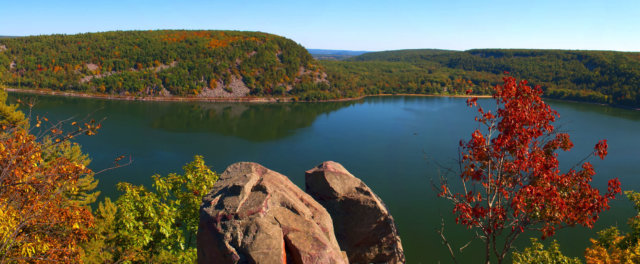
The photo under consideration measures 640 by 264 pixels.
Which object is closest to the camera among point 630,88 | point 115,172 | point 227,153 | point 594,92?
point 115,172

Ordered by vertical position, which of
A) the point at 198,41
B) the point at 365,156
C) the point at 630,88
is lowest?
the point at 365,156

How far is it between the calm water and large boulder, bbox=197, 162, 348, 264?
829 centimetres

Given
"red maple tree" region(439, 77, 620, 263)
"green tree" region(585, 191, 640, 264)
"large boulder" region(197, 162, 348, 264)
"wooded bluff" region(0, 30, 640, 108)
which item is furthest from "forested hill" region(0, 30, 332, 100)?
"red maple tree" region(439, 77, 620, 263)

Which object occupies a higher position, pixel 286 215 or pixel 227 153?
pixel 286 215

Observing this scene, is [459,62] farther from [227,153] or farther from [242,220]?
[242,220]

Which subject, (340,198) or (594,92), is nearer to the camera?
(340,198)

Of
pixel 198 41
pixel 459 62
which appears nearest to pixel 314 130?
pixel 198 41

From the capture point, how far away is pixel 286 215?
7.34 m

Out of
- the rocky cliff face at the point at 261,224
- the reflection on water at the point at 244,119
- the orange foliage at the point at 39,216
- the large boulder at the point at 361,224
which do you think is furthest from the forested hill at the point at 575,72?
the orange foliage at the point at 39,216

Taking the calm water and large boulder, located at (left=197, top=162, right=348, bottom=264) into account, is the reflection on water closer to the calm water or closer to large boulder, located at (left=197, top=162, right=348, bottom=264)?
the calm water

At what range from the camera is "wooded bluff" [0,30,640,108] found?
99.9 meters

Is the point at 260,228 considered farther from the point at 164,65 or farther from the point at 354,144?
the point at 164,65

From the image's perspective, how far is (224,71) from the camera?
113312 millimetres

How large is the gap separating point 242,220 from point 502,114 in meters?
5.39
